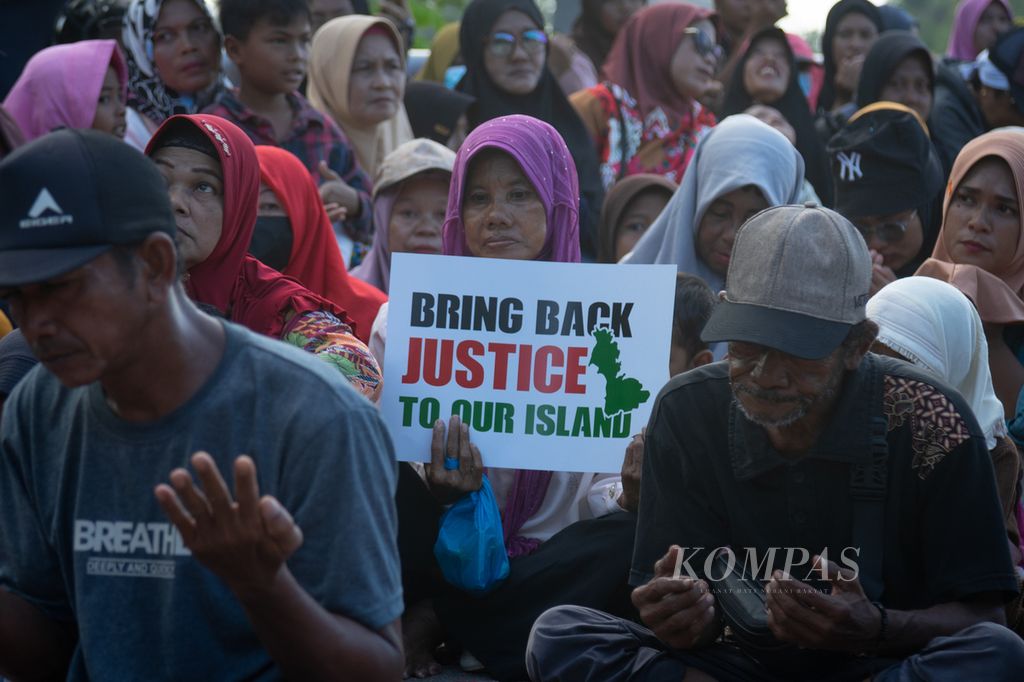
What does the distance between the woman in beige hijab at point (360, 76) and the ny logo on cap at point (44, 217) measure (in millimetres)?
5330

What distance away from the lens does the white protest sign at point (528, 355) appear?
4.48 metres

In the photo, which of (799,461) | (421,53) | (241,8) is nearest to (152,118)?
(241,8)

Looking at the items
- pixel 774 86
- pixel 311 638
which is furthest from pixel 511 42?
pixel 311 638

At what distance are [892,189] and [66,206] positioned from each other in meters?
4.89

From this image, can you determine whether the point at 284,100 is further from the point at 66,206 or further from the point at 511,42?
the point at 66,206

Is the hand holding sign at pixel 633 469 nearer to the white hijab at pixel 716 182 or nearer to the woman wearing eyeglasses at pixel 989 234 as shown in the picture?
the white hijab at pixel 716 182

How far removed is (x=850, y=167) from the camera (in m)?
6.74

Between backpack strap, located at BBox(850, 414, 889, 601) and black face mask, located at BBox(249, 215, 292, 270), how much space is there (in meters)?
2.74

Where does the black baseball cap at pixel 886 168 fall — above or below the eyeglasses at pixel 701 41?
below

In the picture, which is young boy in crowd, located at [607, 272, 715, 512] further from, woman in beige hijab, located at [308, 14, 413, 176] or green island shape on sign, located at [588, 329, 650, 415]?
woman in beige hijab, located at [308, 14, 413, 176]

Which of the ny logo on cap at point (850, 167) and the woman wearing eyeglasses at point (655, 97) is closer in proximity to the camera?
the ny logo on cap at point (850, 167)

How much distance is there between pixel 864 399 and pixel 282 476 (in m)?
1.71

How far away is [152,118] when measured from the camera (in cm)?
733

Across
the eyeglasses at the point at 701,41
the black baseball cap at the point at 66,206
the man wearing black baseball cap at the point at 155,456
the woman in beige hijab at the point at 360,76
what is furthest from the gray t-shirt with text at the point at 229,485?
the eyeglasses at the point at 701,41
